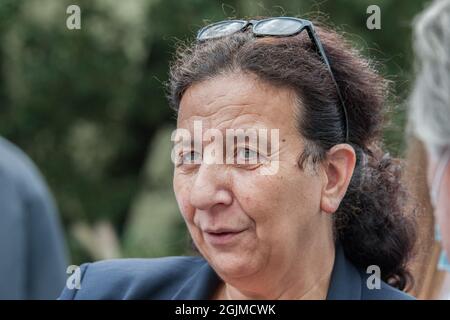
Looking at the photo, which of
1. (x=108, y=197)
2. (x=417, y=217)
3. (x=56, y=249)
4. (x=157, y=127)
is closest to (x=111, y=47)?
(x=157, y=127)

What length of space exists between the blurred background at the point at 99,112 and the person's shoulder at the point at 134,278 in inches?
181

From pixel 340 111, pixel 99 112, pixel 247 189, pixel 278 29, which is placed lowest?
pixel 99 112

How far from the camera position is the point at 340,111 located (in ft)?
9.01

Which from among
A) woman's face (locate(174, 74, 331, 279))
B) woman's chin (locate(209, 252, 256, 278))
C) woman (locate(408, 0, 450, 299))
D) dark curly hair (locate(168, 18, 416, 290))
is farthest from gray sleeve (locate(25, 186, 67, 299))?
woman (locate(408, 0, 450, 299))

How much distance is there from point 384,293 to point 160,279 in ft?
2.34

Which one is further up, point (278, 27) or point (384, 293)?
point (278, 27)

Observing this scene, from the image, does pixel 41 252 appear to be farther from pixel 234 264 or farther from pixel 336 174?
pixel 336 174

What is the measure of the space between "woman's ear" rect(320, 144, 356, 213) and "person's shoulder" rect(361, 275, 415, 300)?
27 centimetres

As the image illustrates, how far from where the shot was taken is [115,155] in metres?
8.98

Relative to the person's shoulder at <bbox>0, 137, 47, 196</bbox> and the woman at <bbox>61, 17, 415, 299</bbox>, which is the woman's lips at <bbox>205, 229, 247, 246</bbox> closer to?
the woman at <bbox>61, 17, 415, 299</bbox>

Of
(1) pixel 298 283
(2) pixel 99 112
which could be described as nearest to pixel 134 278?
(1) pixel 298 283

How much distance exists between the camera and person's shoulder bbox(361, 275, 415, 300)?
8.95ft

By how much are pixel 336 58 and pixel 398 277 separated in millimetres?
753
